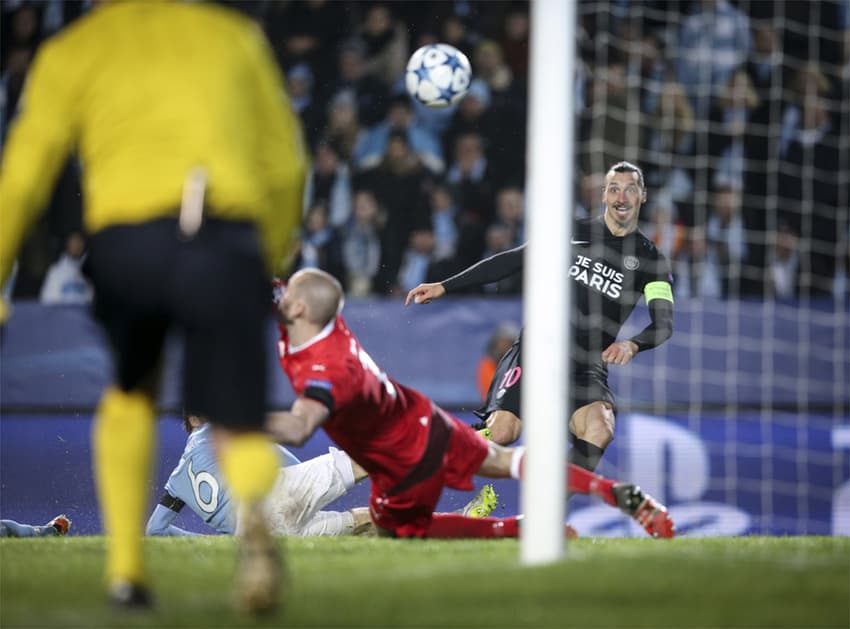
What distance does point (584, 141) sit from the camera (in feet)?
34.2

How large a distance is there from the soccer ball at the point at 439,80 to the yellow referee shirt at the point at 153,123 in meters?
3.58

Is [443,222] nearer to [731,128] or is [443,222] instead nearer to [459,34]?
[459,34]

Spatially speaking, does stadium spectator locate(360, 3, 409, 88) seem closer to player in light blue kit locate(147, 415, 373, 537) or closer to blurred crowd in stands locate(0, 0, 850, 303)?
blurred crowd in stands locate(0, 0, 850, 303)

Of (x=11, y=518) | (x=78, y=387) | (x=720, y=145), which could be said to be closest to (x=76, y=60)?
(x=11, y=518)

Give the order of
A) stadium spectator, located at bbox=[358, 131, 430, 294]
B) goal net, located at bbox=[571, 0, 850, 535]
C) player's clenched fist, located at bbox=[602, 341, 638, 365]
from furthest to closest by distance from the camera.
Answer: stadium spectator, located at bbox=[358, 131, 430, 294]
goal net, located at bbox=[571, 0, 850, 535]
player's clenched fist, located at bbox=[602, 341, 638, 365]

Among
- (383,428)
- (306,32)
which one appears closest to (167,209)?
(383,428)

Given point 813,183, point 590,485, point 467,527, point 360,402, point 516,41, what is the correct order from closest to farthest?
1. point 360,402
2. point 590,485
3. point 467,527
4. point 813,183
5. point 516,41

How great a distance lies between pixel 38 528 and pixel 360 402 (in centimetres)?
263

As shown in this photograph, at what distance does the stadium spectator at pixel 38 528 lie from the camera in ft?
24.0

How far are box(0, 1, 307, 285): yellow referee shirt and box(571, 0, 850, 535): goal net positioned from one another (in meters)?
5.36

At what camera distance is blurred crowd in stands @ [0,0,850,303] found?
1050 cm

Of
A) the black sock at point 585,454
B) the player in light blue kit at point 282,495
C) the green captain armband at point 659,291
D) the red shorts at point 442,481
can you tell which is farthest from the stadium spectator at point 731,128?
the red shorts at point 442,481

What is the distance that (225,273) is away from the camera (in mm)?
3721

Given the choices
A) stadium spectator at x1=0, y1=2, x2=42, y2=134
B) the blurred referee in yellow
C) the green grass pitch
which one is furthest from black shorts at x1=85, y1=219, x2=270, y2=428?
stadium spectator at x1=0, y1=2, x2=42, y2=134
